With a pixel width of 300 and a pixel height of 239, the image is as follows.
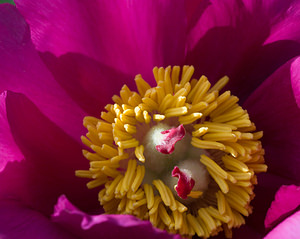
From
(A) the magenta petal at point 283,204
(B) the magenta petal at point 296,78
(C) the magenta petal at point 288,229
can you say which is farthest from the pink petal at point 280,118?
(C) the magenta petal at point 288,229

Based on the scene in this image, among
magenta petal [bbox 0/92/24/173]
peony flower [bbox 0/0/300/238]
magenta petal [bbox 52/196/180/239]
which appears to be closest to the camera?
magenta petal [bbox 52/196/180/239]

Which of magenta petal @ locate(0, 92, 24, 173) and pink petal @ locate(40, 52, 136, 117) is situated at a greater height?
pink petal @ locate(40, 52, 136, 117)

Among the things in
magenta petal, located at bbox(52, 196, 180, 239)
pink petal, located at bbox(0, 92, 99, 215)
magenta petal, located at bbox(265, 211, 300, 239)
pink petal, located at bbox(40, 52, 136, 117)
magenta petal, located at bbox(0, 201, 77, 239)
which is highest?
pink petal, located at bbox(40, 52, 136, 117)

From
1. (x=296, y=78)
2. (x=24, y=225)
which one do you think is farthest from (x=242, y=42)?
(x=24, y=225)

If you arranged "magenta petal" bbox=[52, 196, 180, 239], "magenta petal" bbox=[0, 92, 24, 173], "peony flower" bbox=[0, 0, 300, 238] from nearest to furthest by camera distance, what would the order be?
"magenta petal" bbox=[52, 196, 180, 239] < "magenta petal" bbox=[0, 92, 24, 173] < "peony flower" bbox=[0, 0, 300, 238]

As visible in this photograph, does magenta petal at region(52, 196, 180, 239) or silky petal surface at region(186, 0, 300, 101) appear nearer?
magenta petal at region(52, 196, 180, 239)

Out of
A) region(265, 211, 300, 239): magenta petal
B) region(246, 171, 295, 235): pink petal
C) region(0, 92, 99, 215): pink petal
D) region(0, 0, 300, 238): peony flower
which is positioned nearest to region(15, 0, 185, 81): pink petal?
region(0, 0, 300, 238): peony flower

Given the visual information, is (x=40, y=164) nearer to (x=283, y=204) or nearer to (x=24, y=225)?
(x=24, y=225)

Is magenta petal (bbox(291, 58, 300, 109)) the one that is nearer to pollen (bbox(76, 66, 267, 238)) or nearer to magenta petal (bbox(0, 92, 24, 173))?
pollen (bbox(76, 66, 267, 238))
